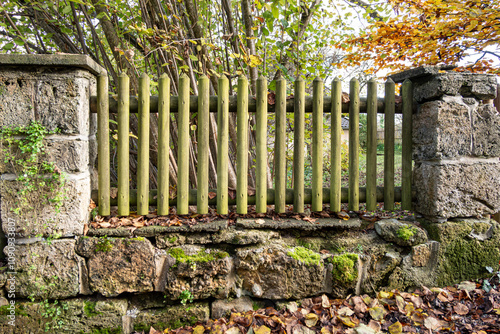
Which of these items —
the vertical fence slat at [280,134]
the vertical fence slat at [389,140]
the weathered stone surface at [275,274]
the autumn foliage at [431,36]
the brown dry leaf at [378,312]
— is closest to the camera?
the brown dry leaf at [378,312]

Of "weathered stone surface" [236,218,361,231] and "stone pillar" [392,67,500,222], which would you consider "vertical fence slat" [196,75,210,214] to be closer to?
"weathered stone surface" [236,218,361,231]

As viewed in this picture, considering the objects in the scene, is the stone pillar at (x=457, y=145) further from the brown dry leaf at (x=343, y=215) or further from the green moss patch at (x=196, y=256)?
the green moss patch at (x=196, y=256)

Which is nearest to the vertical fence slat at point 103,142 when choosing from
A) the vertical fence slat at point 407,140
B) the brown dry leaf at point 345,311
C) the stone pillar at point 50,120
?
the stone pillar at point 50,120

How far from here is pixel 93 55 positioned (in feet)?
10.4

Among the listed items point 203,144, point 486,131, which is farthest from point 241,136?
A: point 486,131

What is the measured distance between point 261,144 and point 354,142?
2.39ft

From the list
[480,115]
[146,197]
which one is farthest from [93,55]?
[480,115]

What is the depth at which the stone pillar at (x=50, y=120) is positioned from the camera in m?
2.00

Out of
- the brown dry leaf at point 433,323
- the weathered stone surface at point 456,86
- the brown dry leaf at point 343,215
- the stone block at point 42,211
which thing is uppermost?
the weathered stone surface at point 456,86

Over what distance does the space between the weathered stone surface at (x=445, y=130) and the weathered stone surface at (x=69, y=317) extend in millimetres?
2532

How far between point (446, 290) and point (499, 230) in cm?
67

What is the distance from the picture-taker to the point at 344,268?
2223 millimetres

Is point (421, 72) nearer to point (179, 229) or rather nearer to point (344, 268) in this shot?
point (344, 268)

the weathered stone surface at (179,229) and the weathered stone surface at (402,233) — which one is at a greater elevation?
the weathered stone surface at (179,229)
